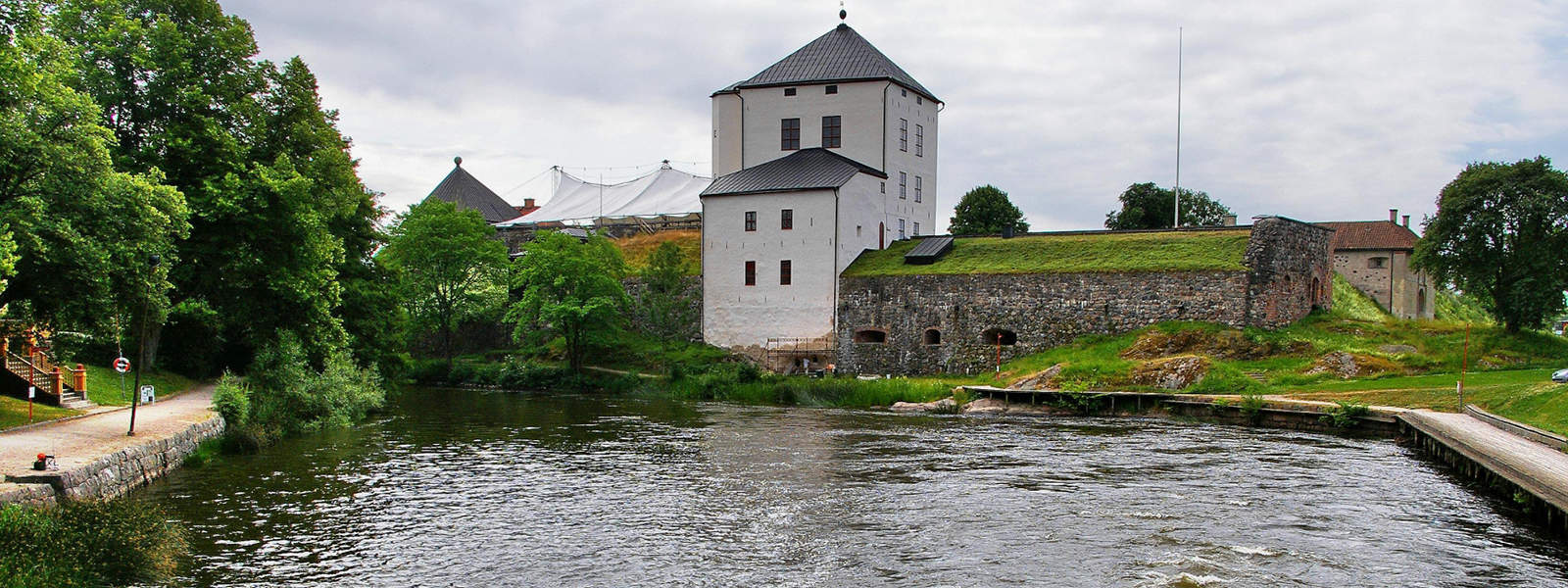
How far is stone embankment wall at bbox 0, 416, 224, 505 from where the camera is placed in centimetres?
1292

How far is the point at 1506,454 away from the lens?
1719 centimetres

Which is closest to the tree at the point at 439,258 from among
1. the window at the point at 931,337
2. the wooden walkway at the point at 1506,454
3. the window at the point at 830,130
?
the window at the point at 830,130

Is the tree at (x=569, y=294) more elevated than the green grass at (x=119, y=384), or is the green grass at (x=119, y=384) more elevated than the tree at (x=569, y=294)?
the tree at (x=569, y=294)

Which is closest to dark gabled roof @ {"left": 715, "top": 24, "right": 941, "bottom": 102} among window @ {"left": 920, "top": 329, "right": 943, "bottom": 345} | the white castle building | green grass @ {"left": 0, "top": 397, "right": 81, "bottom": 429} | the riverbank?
the white castle building

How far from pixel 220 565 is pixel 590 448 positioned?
1139cm

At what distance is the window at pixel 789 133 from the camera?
165 ft

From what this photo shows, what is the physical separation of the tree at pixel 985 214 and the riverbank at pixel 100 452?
43.3 metres

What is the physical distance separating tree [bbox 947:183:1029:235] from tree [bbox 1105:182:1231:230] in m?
5.54

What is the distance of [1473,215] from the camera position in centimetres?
3388

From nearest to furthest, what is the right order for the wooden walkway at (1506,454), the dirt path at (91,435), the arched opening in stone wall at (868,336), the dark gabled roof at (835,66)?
1. the wooden walkway at (1506,454)
2. the dirt path at (91,435)
3. the arched opening in stone wall at (868,336)
4. the dark gabled roof at (835,66)

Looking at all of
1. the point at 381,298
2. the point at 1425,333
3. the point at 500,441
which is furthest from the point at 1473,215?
the point at 381,298

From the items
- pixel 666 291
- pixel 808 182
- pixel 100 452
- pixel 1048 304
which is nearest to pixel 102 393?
pixel 100 452

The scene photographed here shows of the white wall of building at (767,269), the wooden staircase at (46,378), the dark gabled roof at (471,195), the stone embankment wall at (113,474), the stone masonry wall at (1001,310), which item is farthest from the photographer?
the dark gabled roof at (471,195)

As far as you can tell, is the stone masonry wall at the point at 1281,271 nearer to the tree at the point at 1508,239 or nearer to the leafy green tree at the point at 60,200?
the tree at the point at 1508,239
